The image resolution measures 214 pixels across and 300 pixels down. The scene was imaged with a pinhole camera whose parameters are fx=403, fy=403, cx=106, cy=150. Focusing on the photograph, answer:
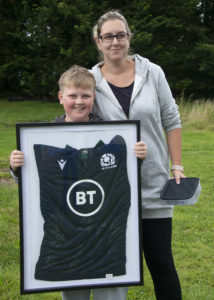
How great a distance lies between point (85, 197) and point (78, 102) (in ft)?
1.73

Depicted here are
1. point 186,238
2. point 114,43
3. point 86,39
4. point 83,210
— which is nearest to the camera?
point 83,210

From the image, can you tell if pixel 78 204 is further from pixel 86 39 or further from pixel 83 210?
pixel 86 39

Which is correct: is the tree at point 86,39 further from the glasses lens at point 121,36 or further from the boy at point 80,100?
the boy at point 80,100

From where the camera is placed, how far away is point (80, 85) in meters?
2.26

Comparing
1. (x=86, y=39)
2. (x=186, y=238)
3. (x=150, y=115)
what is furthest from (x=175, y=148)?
(x=86, y=39)

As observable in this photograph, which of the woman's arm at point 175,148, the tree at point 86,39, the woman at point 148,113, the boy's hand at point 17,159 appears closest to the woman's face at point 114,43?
the woman at point 148,113

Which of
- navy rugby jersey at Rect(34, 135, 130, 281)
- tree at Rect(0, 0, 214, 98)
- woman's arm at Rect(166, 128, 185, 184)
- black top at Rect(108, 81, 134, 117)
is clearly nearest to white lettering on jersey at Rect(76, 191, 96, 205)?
navy rugby jersey at Rect(34, 135, 130, 281)

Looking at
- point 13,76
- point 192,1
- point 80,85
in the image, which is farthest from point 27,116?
point 80,85

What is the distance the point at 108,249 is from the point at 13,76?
78.3 ft

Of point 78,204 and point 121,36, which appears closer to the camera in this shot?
point 78,204

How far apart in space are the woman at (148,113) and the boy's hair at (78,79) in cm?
9

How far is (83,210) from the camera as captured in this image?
2195 millimetres

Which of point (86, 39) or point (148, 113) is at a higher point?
point (86, 39)

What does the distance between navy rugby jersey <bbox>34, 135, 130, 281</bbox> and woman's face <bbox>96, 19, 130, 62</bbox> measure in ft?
1.78
